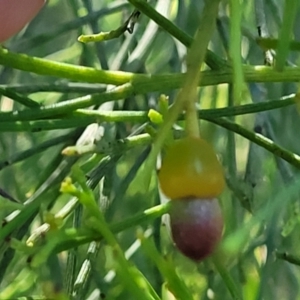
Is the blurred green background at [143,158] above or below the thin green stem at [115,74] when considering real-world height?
below

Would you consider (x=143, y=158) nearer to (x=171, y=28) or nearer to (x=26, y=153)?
(x=26, y=153)

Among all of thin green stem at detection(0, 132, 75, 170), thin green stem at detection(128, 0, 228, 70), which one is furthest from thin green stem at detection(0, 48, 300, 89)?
thin green stem at detection(0, 132, 75, 170)

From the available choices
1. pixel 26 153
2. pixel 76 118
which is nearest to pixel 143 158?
pixel 26 153

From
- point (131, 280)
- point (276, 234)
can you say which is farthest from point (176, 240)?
point (276, 234)

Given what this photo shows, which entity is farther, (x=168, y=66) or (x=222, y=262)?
(x=168, y=66)

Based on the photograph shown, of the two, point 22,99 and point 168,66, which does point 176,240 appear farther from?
point 168,66

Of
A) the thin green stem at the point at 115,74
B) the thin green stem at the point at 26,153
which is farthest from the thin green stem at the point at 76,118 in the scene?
the thin green stem at the point at 26,153

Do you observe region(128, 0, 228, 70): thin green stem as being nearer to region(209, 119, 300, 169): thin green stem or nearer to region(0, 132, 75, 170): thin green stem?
region(209, 119, 300, 169): thin green stem

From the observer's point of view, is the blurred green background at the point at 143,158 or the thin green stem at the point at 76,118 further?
the blurred green background at the point at 143,158

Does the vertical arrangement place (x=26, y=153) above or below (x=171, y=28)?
below

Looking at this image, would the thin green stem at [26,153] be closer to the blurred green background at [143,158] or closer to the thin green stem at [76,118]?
the blurred green background at [143,158]

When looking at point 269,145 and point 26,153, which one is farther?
point 26,153
